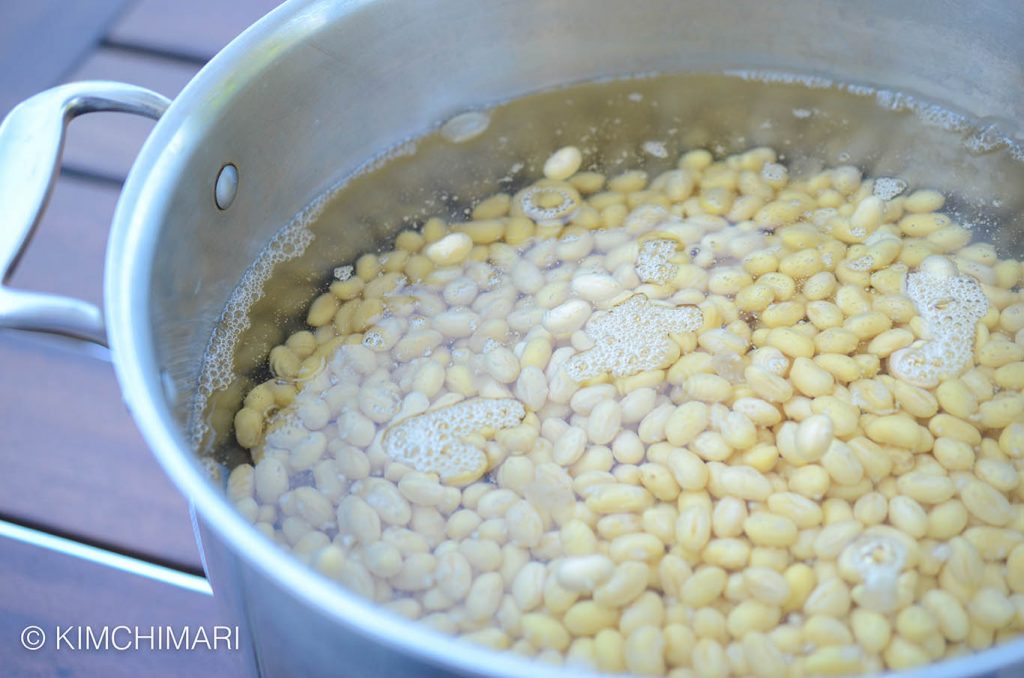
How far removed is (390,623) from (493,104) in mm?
574

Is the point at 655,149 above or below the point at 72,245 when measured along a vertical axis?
above

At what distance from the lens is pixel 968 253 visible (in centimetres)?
82

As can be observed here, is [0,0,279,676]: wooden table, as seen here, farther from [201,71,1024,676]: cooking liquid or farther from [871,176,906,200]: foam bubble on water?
[871,176,906,200]: foam bubble on water

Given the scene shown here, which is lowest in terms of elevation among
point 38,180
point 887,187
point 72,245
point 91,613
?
point 91,613

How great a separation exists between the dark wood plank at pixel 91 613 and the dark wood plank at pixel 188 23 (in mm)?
544

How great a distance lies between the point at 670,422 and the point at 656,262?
17 centimetres

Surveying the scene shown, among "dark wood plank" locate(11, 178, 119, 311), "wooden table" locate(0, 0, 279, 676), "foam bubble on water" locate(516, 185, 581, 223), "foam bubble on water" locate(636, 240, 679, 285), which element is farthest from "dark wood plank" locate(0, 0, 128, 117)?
"foam bubble on water" locate(636, 240, 679, 285)

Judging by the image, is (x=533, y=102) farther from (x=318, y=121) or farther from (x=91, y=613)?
(x=91, y=613)

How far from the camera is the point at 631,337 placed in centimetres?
77

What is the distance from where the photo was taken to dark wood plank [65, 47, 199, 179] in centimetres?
100

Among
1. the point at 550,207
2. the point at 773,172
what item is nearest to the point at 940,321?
the point at 773,172

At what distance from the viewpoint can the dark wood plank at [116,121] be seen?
1002mm

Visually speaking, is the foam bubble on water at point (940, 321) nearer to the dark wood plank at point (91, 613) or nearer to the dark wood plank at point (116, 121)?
the dark wood plank at point (91, 613)

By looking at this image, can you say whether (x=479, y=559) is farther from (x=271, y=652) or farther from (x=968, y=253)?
(x=968, y=253)
